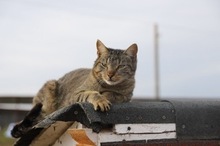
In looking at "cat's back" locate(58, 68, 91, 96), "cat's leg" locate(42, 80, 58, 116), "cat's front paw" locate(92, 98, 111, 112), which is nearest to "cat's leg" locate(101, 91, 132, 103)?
"cat's front paw" locate(92, 98, 111, 112)

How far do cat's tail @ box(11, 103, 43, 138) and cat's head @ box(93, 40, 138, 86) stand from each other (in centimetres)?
106

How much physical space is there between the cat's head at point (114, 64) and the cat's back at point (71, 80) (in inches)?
39.9

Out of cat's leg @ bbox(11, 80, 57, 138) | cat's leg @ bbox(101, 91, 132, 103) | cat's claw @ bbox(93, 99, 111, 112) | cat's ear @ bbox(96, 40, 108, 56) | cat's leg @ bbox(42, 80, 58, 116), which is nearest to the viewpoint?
cat's claw @ bbox(93, 99, 111, 112)

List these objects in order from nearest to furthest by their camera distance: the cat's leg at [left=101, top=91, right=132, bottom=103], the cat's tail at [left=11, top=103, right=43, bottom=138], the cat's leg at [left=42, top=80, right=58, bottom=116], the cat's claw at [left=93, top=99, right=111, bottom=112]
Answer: the cat's claw at [left=93, top=99, right=111, bottom=112], the cat's leg at [left=101, top=91, right=132, bottom=103], the cat's tail at [left=11, top=103, right=43, bottom=138], the cat's leg at [left=42, top=80, right=58, bottom=116]

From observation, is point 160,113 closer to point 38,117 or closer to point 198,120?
point 198,120

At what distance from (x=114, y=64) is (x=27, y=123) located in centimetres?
140

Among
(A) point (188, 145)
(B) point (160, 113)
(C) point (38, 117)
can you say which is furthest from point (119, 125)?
(C) point (38, 117)

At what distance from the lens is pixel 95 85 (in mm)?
4305

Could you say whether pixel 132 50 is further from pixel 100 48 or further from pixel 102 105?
pixel 102 105

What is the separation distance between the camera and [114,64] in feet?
14.0

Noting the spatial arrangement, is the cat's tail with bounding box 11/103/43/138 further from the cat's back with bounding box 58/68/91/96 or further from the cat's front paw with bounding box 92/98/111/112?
the cat's front paw with bounding box 92/98/111/112

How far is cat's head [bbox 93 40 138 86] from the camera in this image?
4152mm

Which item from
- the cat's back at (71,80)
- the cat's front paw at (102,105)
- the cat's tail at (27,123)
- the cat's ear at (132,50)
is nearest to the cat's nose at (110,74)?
the cat's ear at (132,50)

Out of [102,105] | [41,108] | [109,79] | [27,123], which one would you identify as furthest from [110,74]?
[41,108]
